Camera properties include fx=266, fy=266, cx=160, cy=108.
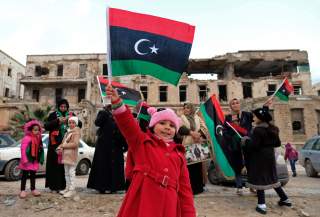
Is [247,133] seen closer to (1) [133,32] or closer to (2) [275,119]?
(1) [133,32]

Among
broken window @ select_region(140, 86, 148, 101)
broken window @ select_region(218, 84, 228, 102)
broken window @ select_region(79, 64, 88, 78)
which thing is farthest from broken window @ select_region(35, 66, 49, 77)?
broken window @ select_region(218, 84, 228, 102)

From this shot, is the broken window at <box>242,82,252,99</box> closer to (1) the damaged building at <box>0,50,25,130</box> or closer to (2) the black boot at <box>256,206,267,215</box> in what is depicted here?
(1) the damaged building at <box>0,50,25,130</box>

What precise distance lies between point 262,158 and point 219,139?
1.04 metres

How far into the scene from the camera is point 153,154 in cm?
234

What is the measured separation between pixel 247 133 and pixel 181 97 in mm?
31412

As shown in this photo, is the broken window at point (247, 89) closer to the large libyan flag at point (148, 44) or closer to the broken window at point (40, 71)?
the broken window at point (40, 71)

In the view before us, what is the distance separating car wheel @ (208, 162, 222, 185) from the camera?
6949 millimetres

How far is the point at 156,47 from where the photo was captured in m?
3.29

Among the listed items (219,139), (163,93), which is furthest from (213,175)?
(163,93)

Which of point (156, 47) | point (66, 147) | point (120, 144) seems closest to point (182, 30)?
point (156, 47)

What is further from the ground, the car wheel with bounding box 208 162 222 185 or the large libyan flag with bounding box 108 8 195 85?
the large libyan flag with bounding box 108 8 195 85

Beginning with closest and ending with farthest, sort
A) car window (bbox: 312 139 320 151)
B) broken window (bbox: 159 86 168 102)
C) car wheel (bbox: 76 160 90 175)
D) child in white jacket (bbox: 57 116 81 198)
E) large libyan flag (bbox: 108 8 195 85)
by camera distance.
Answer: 1. large libyan flag (bbox: 108 8 195 85)
2. child in white jacket (bbox: 57 116 81 198)
3. car window (bbox: 312 139 320 151)
4. car wheel (bbox: 76 160 90 175)
5. broken window (bbox: 159 86 168 102)

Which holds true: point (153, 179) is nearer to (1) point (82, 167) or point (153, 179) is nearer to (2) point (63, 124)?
(2) point (63, 124)

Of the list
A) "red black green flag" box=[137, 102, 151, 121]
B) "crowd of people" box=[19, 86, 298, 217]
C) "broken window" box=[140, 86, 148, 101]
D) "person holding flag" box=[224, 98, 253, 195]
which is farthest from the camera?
"broken window" box=[140, 86, 148, 101]
